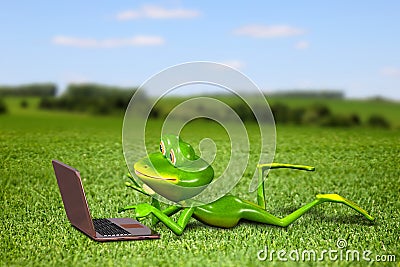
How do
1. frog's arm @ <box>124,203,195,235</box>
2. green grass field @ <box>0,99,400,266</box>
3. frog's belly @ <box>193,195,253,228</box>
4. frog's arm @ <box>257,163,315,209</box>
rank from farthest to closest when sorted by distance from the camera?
1. frog's arm @ <box>257,163,315,209</box>
2. frog's belly @ <box>193,195,253,228</box>
3. frog's arm @ <box>124,203,195,235</box>
4. green grass field @ <box>0,99,400,266</box>

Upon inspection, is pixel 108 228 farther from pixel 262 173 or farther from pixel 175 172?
pixel 262 173

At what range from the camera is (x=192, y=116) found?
13.2 feet

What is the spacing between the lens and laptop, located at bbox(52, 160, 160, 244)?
3459 mm

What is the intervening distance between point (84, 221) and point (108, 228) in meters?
0.21

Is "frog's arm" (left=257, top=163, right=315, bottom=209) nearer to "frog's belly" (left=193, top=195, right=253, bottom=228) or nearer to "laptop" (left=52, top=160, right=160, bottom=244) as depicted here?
"frog's belly" (left=193, top=195, right=253, bottom=228)

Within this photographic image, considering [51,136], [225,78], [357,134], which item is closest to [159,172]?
[225,78]

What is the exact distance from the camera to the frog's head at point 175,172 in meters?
3.56

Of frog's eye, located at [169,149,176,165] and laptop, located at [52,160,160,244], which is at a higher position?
frog's eye, located at [169,149,176,165]

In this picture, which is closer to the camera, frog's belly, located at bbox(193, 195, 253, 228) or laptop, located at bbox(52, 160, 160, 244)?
laptop, located at bbox(52, 160, 160, 244)

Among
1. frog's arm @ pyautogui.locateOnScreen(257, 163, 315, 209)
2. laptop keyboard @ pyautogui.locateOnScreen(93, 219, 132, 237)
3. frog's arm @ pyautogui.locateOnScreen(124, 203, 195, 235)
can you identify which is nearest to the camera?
frog's arm @ pyautogui.locateOnScreen(124, 203, 195, 235)

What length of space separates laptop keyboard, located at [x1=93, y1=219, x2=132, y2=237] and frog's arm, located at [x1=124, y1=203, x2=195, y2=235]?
18 centimetres

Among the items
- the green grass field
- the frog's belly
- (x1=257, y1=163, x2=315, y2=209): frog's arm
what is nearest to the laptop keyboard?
the green grass field

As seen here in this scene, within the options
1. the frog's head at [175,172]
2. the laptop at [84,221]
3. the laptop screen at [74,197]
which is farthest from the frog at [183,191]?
the laptop screen at [74,197]

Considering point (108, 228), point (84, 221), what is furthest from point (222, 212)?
point (84, 221)
